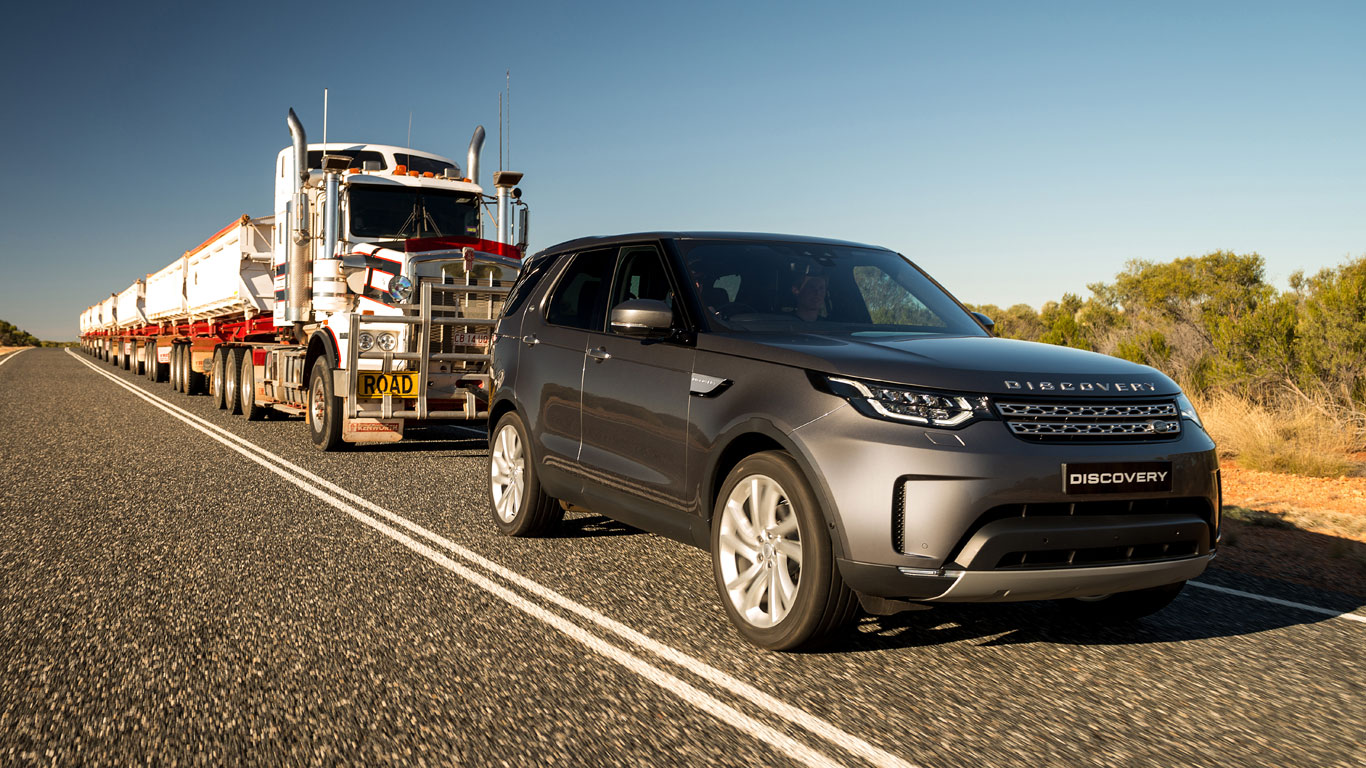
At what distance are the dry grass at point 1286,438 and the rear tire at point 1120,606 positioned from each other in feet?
27.6

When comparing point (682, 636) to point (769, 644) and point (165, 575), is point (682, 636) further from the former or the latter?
point (165, 575)

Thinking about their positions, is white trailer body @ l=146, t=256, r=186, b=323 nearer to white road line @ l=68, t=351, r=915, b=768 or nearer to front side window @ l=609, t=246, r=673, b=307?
white road line @ l=68, t=351, r=915, b=768

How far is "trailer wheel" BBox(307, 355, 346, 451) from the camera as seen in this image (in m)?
12.2

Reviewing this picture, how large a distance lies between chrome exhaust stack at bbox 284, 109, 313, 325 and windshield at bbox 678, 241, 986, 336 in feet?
31.1

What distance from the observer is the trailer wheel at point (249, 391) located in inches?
640

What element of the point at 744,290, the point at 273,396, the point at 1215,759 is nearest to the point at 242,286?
the point at 273,396

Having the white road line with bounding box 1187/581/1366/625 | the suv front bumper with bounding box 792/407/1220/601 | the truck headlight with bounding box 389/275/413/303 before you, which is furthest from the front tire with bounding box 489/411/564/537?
the truck headlight with bounding box 389/275/413/303

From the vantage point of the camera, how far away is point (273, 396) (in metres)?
15.1

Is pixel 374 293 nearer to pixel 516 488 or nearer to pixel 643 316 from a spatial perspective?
pixel 516 488

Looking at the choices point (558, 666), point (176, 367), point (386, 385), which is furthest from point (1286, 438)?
point (176, 367)

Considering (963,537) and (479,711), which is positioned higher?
(963,537)

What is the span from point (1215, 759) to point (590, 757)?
2062mm

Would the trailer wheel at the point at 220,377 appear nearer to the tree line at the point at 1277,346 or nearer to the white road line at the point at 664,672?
the white road line at the point at 664,672

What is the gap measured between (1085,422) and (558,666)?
7.55 ft
